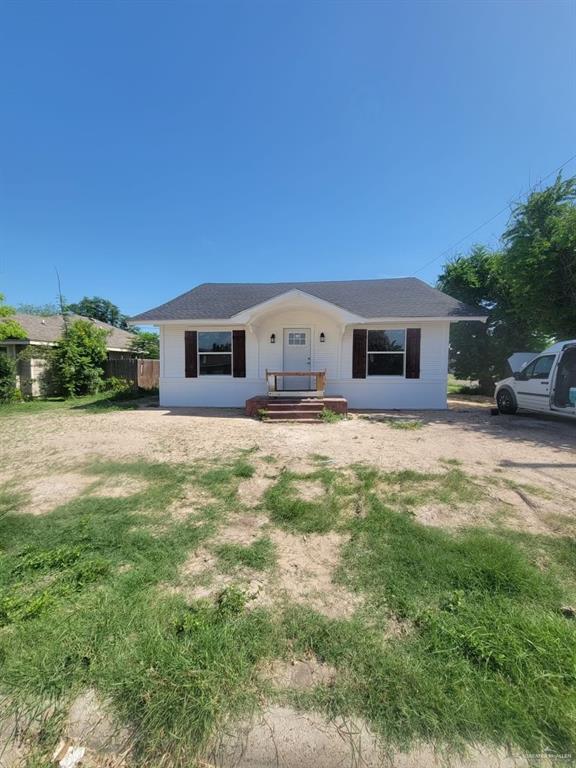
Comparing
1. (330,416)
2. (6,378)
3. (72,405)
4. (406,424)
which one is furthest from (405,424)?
(6,378)

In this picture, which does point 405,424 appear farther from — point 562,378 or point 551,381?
point 562,378

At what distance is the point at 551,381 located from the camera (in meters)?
7.93

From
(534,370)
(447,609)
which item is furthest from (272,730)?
(534,370)

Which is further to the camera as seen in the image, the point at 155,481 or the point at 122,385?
the point at 122,385

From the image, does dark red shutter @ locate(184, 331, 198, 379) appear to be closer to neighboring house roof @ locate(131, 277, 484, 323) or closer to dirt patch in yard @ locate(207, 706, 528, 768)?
neighboring house roof @ locate(131, 277, 484, 323)

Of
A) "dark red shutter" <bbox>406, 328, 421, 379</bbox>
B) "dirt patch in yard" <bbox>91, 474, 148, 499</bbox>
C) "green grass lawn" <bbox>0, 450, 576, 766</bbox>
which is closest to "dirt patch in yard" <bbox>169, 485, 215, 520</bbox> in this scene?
"green grass lawn" <bbox>0, 450, 576, 766</bbox>

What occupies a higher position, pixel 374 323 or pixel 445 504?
pixel 374 323

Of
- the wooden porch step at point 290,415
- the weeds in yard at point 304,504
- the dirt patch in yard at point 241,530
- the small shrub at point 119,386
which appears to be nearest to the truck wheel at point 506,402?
the wooden porch step at point 290,415

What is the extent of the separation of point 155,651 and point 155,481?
2.84m

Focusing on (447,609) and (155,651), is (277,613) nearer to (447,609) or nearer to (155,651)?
(155,651)

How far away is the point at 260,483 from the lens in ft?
14.5

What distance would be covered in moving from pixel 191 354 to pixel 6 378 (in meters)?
7.33

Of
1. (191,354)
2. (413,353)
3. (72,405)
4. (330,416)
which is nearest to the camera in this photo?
(330,416)

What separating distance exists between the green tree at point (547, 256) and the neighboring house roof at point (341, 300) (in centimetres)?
165
